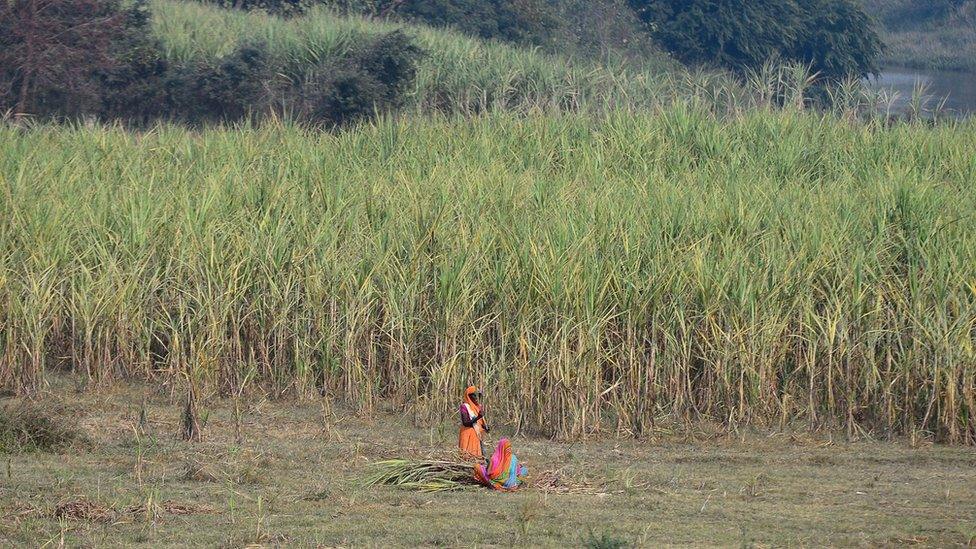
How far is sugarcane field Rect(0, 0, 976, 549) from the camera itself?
4.22m

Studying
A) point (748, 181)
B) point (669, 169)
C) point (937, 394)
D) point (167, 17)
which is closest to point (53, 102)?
point (167, 17)

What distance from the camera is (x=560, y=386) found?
17.6 ft

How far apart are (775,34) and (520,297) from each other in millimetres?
19879

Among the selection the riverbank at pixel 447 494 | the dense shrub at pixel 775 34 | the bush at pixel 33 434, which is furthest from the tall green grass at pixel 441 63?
the dense shrub at pixel 775 34

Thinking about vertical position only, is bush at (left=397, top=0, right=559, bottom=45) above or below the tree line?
above

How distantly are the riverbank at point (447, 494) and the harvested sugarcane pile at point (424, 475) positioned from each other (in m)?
0.07

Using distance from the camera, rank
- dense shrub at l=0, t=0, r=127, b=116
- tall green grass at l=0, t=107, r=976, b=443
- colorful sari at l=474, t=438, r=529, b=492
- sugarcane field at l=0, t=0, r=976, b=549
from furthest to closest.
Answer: dense shrub at l=0, t=0, r=127, b=116, tall green grass at l=0, t=107, r=976, b=443, colorful sari at l=474, t=438, r=529, b=492, sugarcane field at l=0, t=0, r=976, b=549

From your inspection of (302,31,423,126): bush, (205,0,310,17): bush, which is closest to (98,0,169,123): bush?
(302,31,423,126): bush

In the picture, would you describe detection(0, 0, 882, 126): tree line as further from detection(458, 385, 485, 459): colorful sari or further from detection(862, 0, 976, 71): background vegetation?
detection(862, 0, 976, 71): background vegetation

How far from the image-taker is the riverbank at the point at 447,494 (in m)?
3.90

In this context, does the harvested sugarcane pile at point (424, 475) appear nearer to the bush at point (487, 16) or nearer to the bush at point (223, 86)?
the bush at point (223, 86)

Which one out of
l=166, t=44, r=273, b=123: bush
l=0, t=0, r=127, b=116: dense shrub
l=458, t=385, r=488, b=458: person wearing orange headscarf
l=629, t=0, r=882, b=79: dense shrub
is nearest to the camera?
l=458, t=385, r=488, b=458: person wearing orange headscarf

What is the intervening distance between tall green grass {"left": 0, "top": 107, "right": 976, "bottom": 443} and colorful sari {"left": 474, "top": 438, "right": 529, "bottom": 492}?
0.91 m

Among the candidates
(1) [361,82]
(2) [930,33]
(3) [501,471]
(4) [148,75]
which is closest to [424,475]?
(3) [501,471]
